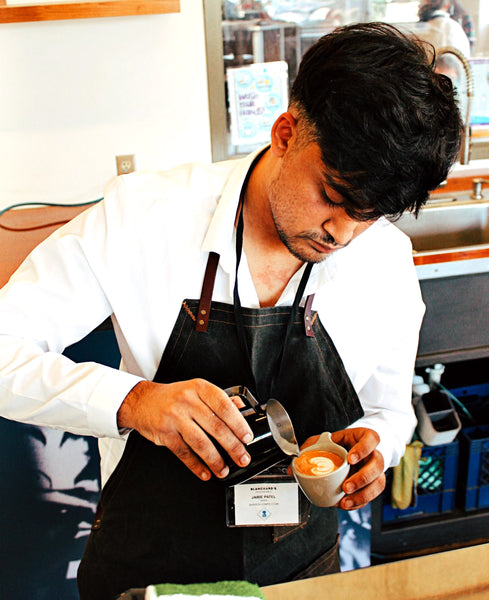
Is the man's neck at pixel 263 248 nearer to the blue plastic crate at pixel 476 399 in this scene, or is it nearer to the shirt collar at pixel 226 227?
the shirt collar at pixel 226 227

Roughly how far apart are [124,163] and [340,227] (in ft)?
4.98

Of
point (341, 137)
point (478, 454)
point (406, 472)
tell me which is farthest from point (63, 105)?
point (478, 454)

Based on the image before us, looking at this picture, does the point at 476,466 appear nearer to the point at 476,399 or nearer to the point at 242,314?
the point at 476,399

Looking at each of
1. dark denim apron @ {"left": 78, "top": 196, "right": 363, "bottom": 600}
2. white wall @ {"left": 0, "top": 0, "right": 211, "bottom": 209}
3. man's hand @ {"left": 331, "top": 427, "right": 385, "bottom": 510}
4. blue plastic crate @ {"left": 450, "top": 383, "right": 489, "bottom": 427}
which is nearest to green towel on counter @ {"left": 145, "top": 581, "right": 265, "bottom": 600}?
man's hand @ {"left": 331, "top": 427, "right": 385, "bottom": 510}

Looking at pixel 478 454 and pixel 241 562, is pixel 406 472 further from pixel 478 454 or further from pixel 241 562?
pixel 241 562

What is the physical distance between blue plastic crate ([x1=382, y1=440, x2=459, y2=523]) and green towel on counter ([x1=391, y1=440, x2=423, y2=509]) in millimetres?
56

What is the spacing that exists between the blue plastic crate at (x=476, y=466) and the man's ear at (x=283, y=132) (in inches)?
57.2

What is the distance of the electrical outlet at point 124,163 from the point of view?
2410 mm

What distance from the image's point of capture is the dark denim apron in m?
1.23

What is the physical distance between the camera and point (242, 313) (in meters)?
1.22

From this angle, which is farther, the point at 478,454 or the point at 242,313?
the point at 478,454

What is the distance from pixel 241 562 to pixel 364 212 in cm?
74

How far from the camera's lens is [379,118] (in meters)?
0.95

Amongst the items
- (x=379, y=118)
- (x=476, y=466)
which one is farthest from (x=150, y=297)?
(x=476, y=466)
